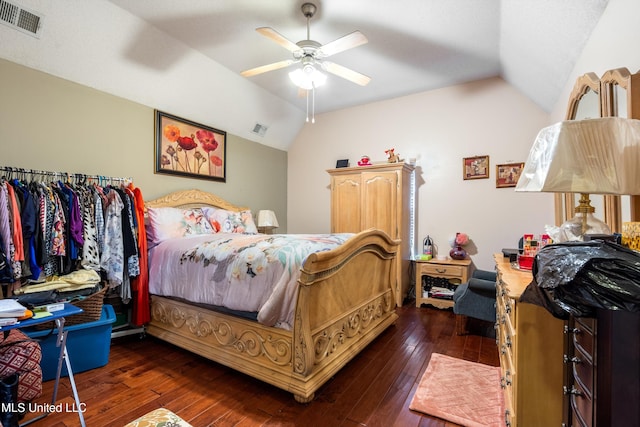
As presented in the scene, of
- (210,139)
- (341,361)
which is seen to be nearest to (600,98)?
(341,361)

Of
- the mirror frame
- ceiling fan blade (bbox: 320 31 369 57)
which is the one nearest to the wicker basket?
A: ceiling fan blade (bbox: 320 31 369 57)

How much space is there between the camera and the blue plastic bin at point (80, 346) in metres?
2.07

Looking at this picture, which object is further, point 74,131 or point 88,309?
point 74,131

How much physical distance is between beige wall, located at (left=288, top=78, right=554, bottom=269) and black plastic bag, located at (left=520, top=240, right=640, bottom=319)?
3.10 m

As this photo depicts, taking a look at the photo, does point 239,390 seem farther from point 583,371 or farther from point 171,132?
point 171,132

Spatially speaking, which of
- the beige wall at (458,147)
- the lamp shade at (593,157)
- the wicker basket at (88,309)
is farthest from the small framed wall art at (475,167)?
the wicker basket at (88,309)

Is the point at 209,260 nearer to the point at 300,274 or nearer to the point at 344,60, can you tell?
the point at 300,274

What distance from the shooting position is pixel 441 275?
3.65 meters

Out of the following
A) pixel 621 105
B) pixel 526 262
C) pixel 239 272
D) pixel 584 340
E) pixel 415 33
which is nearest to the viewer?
pixel 584 340

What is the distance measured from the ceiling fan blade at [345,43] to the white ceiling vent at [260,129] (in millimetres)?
2274

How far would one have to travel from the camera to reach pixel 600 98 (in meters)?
1.58

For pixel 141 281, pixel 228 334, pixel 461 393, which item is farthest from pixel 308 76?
pixel 461 393

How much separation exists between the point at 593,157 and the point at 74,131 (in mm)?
3662

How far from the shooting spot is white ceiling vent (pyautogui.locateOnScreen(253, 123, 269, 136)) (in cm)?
447
